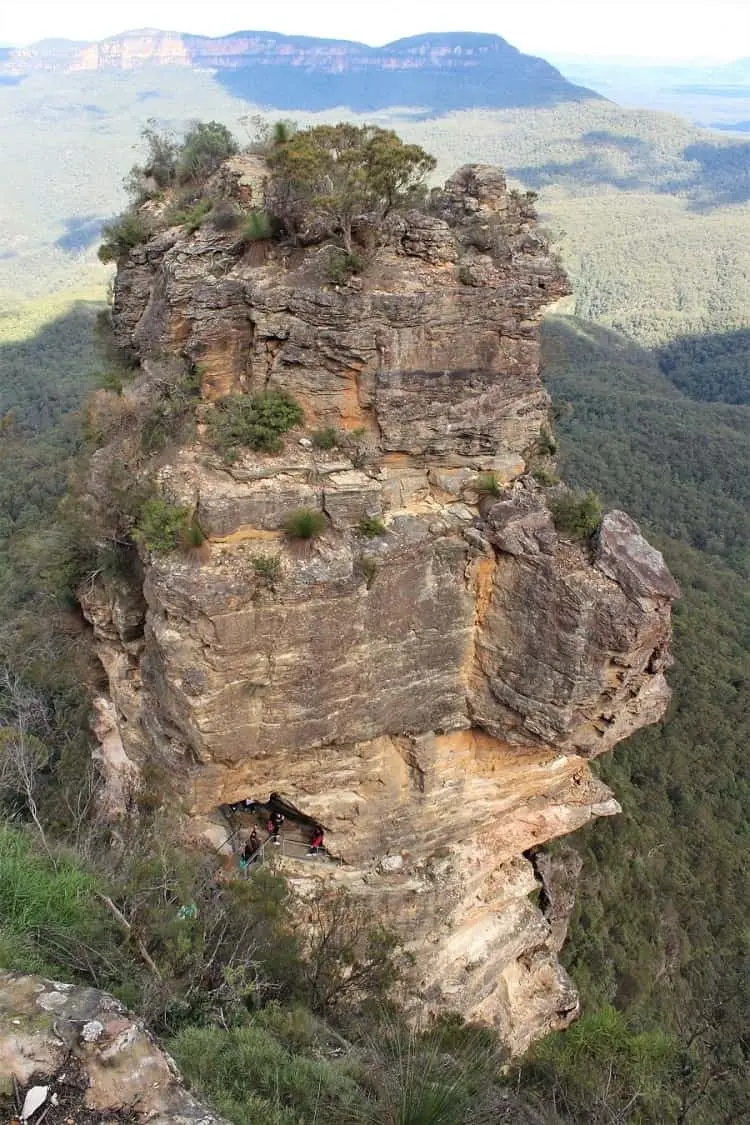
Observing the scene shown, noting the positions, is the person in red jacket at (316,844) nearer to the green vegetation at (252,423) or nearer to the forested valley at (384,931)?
the forested valley at (384,931)

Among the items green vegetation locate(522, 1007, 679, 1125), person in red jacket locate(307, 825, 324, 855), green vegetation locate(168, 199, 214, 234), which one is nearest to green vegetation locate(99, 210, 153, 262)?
green vegetation locate(168, 199, 214, 234)

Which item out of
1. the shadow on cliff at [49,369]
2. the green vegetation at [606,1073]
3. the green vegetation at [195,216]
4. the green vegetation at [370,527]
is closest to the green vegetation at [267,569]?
the green vegetation at [370,527]

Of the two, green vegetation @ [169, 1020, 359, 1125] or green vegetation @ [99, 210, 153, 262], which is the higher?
green vegetation @ [99, 210, 153, 262]

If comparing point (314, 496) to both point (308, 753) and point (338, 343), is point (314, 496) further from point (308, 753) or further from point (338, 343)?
A: point (308, 753)

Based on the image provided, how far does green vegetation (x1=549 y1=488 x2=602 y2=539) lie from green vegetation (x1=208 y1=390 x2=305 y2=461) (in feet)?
17.0

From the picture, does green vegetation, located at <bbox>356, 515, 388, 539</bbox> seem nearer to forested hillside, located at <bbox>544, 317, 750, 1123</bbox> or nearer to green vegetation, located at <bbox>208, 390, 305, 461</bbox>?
green vegetation, located at <bbox>208, 390, 305, 461</bbox>

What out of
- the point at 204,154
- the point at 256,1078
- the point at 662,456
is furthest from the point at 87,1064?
the point at 662,456

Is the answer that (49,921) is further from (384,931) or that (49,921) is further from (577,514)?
(577,514)

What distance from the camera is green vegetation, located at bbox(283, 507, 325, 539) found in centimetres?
1202

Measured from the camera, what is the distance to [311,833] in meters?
16.4

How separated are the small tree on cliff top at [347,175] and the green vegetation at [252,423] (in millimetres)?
2968

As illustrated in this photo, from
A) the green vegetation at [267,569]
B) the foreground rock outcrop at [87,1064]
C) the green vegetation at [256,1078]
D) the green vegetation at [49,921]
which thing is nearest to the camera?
the foreground rock outcrop at [87,1064]

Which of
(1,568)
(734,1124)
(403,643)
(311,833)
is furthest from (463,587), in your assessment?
(1,568)

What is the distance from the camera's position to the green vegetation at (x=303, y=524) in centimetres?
1202
